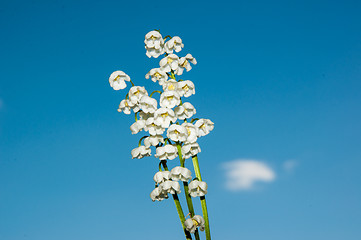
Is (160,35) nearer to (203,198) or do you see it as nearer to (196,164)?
(196,164)

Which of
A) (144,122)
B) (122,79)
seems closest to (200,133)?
(144,122)

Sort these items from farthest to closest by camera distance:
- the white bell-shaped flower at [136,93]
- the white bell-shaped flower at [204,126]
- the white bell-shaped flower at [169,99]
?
the white bell-shaped flower at [204,126]
the white bell-shaped flower at [136,93]
the white bell-shaped flower at [169,99]

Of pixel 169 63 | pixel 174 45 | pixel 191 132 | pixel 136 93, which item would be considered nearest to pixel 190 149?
pixel 191 132

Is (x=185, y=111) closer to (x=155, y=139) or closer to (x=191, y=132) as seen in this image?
(x=191, y=132)

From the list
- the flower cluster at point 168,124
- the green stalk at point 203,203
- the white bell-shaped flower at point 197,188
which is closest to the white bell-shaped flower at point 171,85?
the flower cluster at point 168,124

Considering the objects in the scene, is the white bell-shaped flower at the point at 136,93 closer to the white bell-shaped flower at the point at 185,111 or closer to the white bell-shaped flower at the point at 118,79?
the white bell-shaped flower at the point at 118,79

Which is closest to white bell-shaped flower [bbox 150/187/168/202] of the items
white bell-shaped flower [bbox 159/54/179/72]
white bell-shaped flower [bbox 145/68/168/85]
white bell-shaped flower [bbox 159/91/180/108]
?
white bell-shaped flower [bbox 159/91/180/108]
